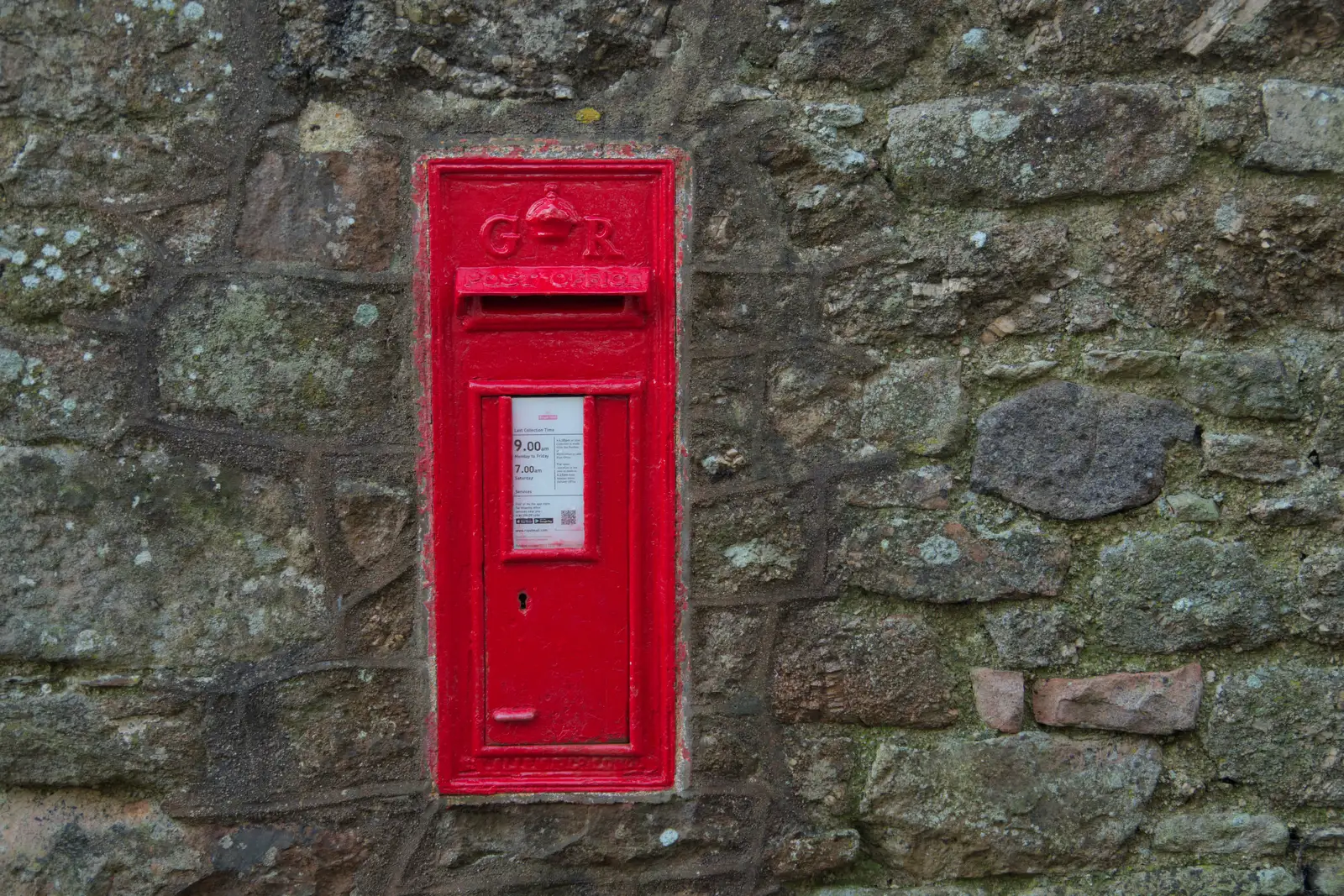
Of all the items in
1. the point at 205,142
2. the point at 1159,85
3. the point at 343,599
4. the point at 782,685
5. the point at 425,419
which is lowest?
the point at 782,685

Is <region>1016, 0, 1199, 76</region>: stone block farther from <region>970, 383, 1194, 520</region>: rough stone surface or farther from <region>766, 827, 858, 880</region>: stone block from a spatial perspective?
<region>766, 827, 858, 880</region>: stone block

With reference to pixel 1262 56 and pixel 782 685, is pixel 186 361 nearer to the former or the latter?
pixel 782 685

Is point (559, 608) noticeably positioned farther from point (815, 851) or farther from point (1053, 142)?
point (1053, 142)

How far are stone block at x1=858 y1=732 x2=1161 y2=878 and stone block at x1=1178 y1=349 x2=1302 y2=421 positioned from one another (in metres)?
0.66

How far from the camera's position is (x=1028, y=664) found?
6.38 ft

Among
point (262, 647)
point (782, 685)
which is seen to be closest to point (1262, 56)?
point (782, 685)

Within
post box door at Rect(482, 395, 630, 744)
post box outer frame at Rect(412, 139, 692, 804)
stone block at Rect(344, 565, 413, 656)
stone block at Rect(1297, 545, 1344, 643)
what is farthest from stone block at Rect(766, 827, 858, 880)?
stone block at Rect(1297, 545, 1344, 643)

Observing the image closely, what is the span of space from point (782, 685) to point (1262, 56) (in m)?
1.48

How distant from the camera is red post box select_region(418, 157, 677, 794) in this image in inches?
75.1

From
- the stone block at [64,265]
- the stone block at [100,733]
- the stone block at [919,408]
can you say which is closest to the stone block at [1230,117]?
the stone block at [919,408]

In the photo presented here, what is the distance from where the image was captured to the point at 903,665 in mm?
1949

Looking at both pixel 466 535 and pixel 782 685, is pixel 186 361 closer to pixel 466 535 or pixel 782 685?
pixel 466 535

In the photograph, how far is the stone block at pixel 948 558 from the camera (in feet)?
6.32

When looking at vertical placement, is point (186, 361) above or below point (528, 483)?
above
